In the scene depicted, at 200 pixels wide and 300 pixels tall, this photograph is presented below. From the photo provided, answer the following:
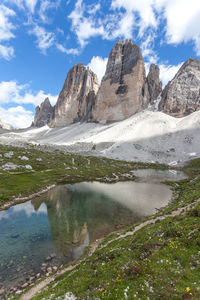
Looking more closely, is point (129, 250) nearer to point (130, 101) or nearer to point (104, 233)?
point (104, 233)

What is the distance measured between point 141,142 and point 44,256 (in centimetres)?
11426

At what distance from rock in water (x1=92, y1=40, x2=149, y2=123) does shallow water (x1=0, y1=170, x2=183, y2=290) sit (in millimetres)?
158017

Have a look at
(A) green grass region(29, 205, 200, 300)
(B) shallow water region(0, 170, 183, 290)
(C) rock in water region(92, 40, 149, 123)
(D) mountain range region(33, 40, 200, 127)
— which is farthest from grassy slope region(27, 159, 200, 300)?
(C) rock in water region(92, 40, 149, 123)

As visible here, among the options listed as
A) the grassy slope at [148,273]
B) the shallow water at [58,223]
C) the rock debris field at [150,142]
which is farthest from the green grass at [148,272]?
the rock debris field at [150,142]

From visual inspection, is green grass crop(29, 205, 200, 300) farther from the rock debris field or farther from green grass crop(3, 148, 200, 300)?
the rock debris field

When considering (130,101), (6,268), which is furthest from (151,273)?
(130,101)

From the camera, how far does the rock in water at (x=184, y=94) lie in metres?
153

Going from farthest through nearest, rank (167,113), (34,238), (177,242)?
(167,113) < (34,238) < (177,242)

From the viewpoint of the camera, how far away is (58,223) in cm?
2369

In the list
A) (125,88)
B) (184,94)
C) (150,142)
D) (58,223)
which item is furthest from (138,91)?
(58,223)

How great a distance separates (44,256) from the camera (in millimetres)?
16578

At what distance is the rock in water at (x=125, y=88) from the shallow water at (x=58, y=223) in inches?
6221

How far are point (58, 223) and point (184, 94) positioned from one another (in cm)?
17420

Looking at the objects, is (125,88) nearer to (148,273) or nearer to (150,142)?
(150,142)
